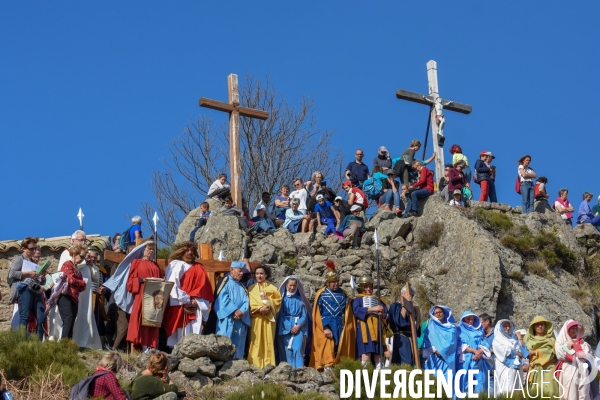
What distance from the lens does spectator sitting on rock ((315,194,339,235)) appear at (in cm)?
2205

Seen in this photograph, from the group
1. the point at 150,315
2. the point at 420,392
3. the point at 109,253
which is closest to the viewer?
the point at 420,392

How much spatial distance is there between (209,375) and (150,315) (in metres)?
1.67

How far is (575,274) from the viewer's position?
22.0 metres

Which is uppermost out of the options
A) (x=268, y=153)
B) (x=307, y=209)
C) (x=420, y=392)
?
(x=268, y=153)

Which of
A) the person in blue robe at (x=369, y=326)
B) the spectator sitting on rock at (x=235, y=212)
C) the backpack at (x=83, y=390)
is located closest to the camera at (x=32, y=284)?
the backpack at (x=83, y=390)

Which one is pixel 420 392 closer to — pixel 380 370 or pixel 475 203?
pixel 380 370

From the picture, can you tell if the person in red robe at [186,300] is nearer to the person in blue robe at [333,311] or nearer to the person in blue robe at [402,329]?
the person in blue robe at [333,311]

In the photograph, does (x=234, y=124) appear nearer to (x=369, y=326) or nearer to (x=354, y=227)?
(x=354, y=227)

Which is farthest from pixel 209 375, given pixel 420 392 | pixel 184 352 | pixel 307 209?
pixel 307 209

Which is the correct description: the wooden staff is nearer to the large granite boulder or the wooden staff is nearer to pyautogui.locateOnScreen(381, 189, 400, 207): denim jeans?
the large granite boulder

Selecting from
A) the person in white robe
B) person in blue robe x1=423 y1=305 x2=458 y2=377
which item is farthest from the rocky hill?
the person in white robe

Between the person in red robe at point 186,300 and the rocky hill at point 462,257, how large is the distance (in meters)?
3.74

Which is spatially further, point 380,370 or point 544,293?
point 544,293

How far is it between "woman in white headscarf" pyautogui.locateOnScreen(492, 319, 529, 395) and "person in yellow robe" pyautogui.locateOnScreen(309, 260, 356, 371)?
6.65ft
